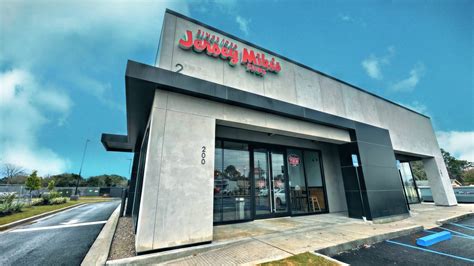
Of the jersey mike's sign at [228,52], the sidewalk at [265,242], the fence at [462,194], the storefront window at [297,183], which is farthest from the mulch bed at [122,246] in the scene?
the fence at [462,194]

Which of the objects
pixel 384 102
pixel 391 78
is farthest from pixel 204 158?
pixel 391 78

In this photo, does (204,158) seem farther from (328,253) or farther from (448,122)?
(448,122)

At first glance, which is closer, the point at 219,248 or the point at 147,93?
the point at 219,248

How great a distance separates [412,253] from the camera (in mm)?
3873

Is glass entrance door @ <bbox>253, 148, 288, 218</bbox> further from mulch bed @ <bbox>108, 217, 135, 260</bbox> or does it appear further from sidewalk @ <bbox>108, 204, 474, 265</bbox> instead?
mulch bed @ <bbox>108, 217, 135, 260</bbox>

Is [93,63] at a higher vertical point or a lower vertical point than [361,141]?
higher

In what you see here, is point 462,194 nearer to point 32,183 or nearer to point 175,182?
point 175,182

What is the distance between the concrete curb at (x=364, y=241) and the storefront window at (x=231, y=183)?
3.31 m

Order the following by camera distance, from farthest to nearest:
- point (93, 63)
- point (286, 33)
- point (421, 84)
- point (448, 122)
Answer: point (93, 63), point (448, 122), point (421, 84), point (286, 33)

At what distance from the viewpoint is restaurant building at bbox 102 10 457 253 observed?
12.9ft

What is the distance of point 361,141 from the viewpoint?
7605mm

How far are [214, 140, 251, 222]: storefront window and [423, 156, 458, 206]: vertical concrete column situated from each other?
13.7 metres

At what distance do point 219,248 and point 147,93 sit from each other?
13.3 ft

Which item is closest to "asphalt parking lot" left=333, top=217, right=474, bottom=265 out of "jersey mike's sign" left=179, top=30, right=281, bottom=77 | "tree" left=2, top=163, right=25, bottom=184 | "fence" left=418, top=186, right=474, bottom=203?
"jersey mike's sign" left=179, top=30, right=281, bottom=77
